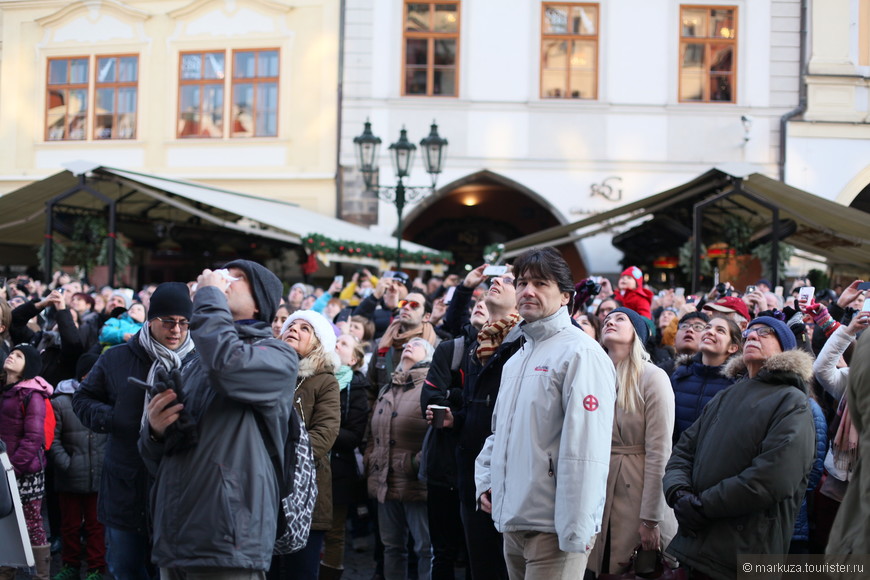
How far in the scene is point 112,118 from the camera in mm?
17812

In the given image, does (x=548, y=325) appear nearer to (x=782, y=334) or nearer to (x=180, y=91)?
(x=782, y=334)

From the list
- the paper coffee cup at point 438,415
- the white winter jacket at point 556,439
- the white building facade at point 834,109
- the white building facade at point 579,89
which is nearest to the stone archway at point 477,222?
the white building facade at point 579,89

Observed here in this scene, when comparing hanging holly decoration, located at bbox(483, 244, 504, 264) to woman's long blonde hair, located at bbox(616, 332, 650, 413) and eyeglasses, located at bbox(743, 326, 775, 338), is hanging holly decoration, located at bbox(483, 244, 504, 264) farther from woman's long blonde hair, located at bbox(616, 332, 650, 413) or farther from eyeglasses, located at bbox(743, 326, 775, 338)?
eyeglasses, located at bbox(743, 326, 775, 338)

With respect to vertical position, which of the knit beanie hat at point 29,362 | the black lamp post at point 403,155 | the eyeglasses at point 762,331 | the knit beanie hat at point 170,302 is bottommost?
the knit beanie hat at point 29,362

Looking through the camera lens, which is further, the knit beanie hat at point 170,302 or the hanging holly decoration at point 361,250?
the hanging holly decoration at point 361,250

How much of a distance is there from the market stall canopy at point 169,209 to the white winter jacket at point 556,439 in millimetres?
8903

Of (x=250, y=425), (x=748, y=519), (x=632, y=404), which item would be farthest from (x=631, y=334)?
(x=250, y=425)

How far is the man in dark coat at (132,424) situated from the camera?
4238 millimetres

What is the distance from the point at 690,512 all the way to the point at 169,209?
511 inches

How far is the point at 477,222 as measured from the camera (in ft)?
66.9

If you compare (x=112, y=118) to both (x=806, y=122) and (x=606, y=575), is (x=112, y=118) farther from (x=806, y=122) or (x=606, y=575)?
(x=606, y=575)

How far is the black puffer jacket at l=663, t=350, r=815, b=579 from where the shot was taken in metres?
3.63

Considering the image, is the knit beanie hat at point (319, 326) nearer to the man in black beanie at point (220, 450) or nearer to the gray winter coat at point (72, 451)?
the man in black beanie at point (220, 450)

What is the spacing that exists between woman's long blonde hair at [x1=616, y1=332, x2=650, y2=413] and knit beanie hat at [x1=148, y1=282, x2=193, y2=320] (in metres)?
2.11
